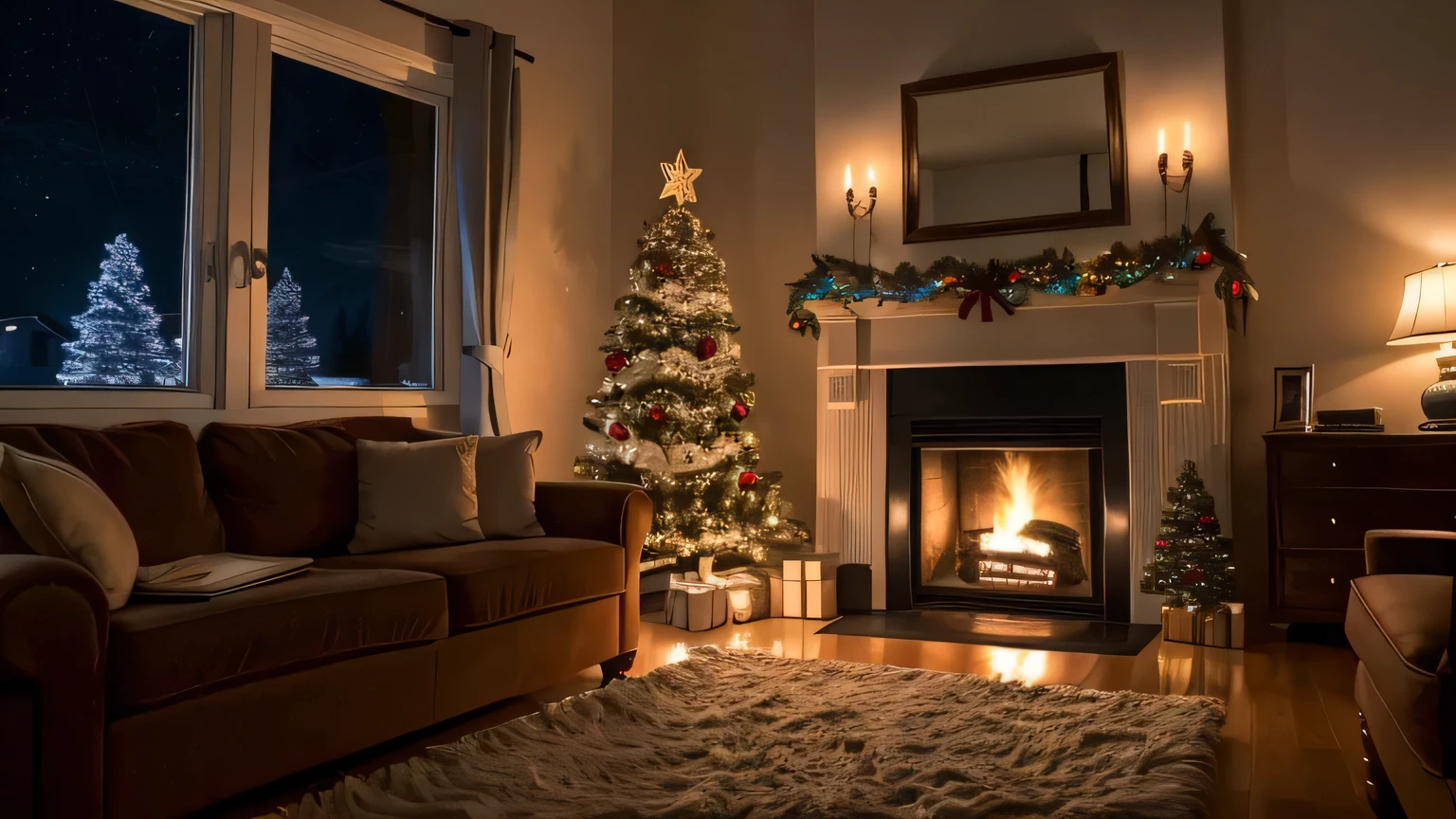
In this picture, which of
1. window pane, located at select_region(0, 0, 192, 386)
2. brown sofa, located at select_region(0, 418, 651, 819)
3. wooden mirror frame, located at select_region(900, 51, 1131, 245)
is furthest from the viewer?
wooden mirror frame, located at select_region(900, 51, 1131, 245)

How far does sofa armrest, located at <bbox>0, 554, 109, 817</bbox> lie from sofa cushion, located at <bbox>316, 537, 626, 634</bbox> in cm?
102

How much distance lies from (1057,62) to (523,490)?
3.05 metres

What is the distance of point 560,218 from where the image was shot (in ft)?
17.3

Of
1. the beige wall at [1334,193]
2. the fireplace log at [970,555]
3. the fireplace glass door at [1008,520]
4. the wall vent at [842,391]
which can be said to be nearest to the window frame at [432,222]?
the wall vent at [842,391]

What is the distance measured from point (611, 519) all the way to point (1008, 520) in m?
2.17

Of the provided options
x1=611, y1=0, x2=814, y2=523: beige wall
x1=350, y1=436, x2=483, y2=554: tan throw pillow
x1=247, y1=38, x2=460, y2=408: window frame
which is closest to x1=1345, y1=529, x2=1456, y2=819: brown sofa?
x1=350, y1=436, x2=483, y2=554: tan throw pillow

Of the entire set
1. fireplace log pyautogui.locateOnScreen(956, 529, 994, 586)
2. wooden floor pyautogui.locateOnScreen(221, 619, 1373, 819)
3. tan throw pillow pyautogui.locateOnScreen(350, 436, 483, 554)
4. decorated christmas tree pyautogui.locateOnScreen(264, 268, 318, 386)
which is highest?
decorated christmas tree pyautogui.locateOnScreen(264, 268, 318, 386)

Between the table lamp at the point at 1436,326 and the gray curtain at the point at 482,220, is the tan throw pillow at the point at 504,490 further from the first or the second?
the table lamp at the point at 1436,326

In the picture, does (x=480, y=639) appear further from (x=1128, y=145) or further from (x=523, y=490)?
(x=1128, y=145)

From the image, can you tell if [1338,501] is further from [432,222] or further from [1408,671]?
[432,222]

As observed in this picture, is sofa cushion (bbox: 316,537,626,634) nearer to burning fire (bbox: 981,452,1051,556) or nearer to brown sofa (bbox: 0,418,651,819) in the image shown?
brown sofa (bbox: 0,418,651,819)

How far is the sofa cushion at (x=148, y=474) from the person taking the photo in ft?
8.45

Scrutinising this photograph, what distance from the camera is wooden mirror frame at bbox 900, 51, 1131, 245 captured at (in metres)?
4.47

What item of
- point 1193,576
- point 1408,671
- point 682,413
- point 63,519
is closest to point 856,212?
point 682,413
